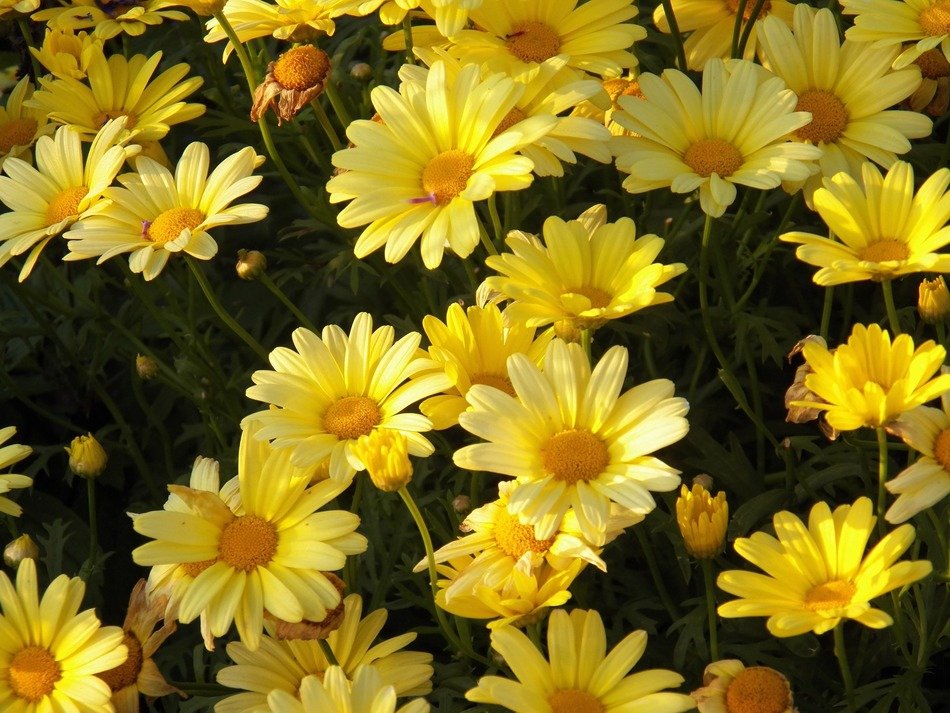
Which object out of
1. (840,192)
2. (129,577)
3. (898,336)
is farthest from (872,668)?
(129,577)

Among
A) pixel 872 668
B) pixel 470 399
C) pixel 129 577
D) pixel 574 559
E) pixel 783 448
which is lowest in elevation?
pixel 129 577

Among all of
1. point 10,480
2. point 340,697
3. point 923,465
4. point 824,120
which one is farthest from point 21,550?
point 824,120

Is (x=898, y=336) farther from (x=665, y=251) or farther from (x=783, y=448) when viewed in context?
(x=665, y=251)

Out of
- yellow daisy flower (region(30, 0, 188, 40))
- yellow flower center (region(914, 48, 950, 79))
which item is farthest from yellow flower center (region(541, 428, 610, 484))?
yellow daisy flower (region(30, 0, 188, 40))

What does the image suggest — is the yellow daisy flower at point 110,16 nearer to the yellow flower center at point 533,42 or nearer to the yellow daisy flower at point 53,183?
the yellow daisy flower at point 53,183

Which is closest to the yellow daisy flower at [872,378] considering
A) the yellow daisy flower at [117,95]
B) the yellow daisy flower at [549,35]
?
the yellow daisy flower at [549,35]
